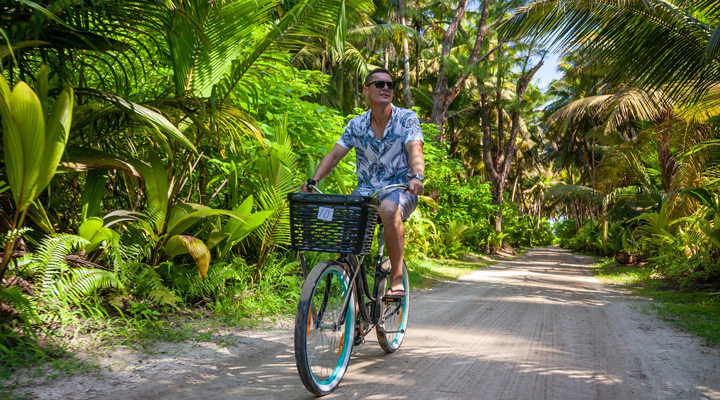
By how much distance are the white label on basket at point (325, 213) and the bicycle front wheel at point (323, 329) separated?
259 millimetres

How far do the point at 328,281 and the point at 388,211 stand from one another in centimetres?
61

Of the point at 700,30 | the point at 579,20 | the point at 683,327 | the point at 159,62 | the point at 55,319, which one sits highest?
the point at 579,20

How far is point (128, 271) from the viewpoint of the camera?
3.88 metres

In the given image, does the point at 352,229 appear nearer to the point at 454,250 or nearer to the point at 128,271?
the point at 128,271

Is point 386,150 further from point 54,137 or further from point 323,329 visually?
point 54,137

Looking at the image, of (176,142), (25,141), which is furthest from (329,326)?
(176,142)

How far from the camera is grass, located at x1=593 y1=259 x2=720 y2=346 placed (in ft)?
15.4

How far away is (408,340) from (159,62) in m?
3.64

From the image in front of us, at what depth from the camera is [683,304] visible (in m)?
6.60

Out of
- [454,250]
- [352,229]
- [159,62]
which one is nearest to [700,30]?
[352,229]

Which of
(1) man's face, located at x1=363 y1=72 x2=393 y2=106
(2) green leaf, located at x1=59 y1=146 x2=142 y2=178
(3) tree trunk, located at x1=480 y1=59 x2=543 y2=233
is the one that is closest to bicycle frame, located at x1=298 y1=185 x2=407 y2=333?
(1) man's face, located at x1=363 y1=72 x2=393 y2=106

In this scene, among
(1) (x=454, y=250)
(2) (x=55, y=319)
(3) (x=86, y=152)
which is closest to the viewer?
(2) (x=55, y=319)

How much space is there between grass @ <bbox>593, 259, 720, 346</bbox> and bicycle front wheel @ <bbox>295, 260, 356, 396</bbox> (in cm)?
332

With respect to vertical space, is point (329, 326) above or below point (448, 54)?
below
